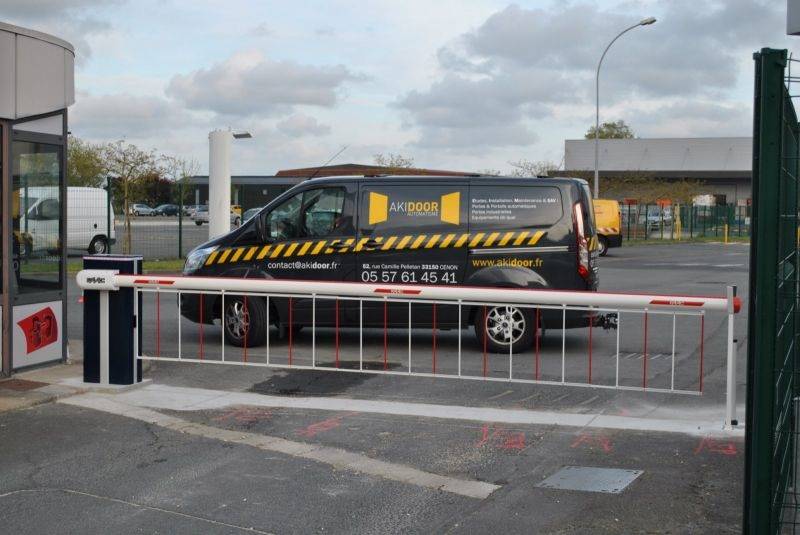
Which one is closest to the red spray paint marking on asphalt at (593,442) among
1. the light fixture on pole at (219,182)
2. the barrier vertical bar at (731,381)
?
the barrier vertical bar at (731,381)

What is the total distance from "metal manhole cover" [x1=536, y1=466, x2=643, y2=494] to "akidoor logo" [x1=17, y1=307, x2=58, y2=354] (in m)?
5.69

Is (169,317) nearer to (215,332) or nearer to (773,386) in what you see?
(215,332)

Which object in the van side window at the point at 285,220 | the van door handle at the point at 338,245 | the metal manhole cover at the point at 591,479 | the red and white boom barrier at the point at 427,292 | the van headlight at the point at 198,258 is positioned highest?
the van side window at the point at 285,220

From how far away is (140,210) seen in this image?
31.2 metres

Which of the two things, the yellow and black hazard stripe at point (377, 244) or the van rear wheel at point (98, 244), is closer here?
the yellow and black hazard stripe at point (377, 244)

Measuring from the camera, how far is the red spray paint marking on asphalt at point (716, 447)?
23.5 feet

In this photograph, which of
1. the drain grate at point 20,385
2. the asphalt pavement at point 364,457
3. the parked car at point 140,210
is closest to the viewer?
the asphalt pavement at point 364,457

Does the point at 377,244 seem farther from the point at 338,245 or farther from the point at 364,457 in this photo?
the point at 364,457

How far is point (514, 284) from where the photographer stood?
39.0ft

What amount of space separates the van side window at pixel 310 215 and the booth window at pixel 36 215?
3.00 meters

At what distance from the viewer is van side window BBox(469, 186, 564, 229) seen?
39.5 ft

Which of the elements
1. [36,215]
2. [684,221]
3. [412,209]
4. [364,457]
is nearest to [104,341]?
[36,215]

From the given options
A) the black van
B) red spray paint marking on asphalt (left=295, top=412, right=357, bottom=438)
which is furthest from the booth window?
red spray paint marking on asphalt (left=295, top=412, right=357, bottom=438)

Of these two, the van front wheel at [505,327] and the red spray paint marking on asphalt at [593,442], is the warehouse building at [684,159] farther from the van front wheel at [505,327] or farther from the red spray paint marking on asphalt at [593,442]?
the red spray paint marking on asphalt at [593,442]
